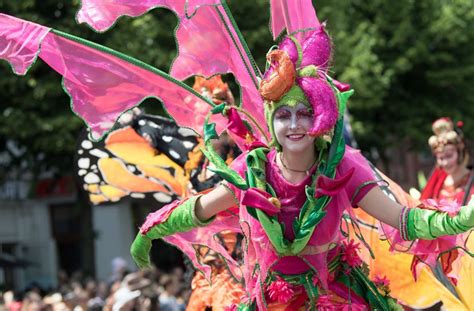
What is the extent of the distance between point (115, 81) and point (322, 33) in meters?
1.03

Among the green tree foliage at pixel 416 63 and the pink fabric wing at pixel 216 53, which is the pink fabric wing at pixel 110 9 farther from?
the green tree foliage at pixel 416 63

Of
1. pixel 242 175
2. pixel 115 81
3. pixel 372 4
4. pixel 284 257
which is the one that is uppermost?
pixel 372 4

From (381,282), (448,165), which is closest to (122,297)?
(448,165)

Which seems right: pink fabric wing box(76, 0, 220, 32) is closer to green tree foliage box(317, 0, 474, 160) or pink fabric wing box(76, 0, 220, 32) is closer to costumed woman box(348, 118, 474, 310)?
costumed woman box(348, 118, 474, 310)

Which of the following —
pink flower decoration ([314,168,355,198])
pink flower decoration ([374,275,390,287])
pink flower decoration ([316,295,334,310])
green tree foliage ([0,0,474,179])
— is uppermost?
green tree foliage ([0,0,474,179])

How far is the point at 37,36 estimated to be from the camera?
471 cm

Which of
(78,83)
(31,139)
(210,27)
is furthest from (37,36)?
(31,139)

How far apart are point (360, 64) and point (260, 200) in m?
16.7

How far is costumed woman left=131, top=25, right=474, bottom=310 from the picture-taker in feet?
14.0

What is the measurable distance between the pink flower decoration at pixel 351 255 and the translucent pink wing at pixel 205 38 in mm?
750

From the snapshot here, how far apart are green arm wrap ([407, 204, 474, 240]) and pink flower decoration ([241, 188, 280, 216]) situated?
560 mm

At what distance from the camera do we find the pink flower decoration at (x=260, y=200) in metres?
4.23

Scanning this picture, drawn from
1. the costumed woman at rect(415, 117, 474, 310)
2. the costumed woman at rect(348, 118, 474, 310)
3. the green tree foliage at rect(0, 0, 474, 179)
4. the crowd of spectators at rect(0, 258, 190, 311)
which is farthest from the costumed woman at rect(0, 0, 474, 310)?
the green tree foliage at rect(0, 0, 474, 179)

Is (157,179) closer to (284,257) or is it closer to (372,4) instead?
(284,257)
